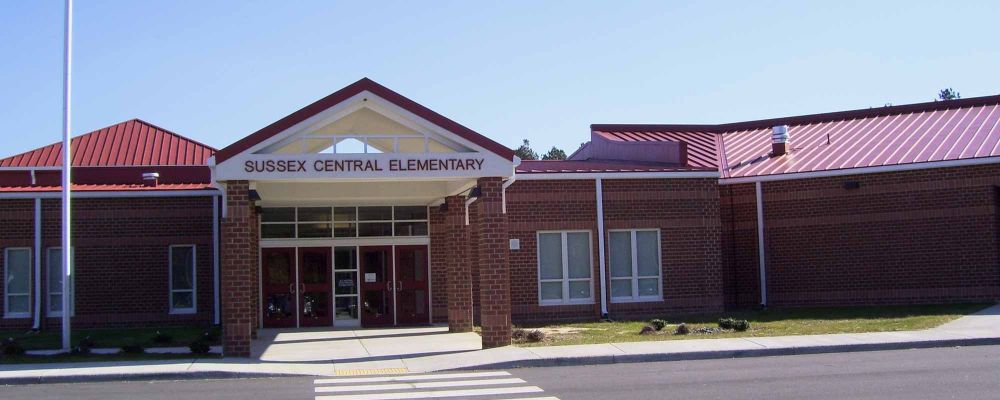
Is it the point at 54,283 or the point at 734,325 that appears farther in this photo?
the point at 54,283

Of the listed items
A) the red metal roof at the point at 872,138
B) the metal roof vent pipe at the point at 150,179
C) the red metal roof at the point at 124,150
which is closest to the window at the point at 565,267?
the red metal roof at the point at 872,138

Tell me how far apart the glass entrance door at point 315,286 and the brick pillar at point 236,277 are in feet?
21.3

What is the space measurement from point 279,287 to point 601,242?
7512mm

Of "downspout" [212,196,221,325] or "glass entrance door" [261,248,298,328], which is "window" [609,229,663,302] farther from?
"downspout" [212,196,221,325]

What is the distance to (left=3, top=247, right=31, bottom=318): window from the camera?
23.0 m

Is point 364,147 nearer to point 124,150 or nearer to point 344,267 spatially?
point 344,267

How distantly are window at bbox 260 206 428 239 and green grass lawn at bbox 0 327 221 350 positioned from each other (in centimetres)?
281

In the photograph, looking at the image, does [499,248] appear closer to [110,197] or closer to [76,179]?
[110,197]

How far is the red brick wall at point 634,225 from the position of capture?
23.7m

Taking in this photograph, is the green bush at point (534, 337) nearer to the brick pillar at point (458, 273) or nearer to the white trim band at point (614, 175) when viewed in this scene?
the brick pillar at point (458, 273)

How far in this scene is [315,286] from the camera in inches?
931

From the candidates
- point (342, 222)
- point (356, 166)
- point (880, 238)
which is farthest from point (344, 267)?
point (880, 238)

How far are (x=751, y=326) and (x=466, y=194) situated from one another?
6316 millimetres

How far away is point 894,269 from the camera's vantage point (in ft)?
78.6
